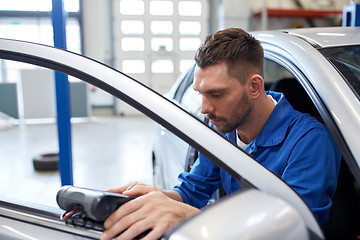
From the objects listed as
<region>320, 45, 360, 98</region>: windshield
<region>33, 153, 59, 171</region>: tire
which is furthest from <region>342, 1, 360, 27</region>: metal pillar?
<region>33, 153, 59, 171</region>: tire

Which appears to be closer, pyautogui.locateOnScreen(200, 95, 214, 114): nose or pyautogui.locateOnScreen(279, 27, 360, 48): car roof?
pyautogui.locateOnScreen(200, 95, 214, 114): nose

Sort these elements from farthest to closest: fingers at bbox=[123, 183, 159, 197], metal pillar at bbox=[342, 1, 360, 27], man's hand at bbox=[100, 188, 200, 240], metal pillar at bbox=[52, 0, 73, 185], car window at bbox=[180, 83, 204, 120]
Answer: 1. metal pillar at bbox=[52, 0, 73, 185]
2. metal pillar at bbox=[342, 1, 360, 27]
3. car window at bbox=[180, 83, 204, 120]
4. fingers at bbox=[123, 183, 159, 197]
5. man's hand at bbox=[100, 188, 200, 240]

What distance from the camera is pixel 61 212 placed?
103 cm

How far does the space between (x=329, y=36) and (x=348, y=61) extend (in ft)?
0.56

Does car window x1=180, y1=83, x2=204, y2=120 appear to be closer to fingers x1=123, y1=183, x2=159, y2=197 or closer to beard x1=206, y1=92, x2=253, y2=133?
beard x1=206, y1=92, x2=253, y2=133

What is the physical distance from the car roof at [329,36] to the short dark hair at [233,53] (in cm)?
30

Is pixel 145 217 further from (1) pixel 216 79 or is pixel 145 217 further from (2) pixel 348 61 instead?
(2) pixel 348 61

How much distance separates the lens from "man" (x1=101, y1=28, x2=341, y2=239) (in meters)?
1.13

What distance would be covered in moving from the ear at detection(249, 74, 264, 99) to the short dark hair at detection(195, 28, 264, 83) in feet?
0.07

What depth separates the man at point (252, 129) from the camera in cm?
113

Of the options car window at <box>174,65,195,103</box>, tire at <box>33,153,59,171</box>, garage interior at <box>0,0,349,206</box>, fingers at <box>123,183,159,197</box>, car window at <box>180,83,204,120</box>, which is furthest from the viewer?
garage interior at <box>0,0,349,206</box>

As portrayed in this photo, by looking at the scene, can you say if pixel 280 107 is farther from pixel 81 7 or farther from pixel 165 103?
pixel 81 7

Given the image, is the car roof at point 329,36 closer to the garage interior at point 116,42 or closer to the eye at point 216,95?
the eye at point 216,95

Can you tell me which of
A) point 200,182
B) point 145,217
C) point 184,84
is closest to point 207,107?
point 200,182
